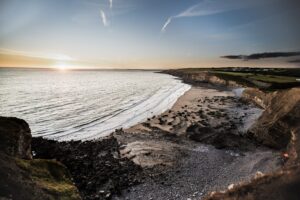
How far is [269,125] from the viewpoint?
65.7 ft

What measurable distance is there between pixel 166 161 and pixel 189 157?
1889mm

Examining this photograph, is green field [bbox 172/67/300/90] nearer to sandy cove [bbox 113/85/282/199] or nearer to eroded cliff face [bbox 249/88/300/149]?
sandy cove [bbox 113/85/282/199]

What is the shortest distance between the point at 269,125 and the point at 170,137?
870 centimetres

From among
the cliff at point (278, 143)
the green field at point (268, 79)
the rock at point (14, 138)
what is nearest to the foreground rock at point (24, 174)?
the rock at point (14, 138)

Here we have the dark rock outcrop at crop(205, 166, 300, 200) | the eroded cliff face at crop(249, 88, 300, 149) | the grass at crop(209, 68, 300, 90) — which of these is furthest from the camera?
the grass at crop(209, 68, 300, 90)

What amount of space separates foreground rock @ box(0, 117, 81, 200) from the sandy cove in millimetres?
5222

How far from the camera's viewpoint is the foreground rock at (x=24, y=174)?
616cm

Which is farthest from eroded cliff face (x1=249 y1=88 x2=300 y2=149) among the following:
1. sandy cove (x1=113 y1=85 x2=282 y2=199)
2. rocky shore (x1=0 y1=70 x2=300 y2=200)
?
sandy cove (x1=113 y1=85 x2=282 y2=199)

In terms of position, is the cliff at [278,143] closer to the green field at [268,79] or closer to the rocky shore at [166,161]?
the rocky shore at [166,161]

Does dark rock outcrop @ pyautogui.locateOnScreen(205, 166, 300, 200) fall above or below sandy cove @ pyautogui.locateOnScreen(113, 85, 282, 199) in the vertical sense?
above

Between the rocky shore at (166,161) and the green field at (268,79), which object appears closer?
the rocky shore at (166,161)

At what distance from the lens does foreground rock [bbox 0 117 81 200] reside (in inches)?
242

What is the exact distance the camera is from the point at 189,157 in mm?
17953

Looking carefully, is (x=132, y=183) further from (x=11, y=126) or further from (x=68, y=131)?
(x=68, y=131)
